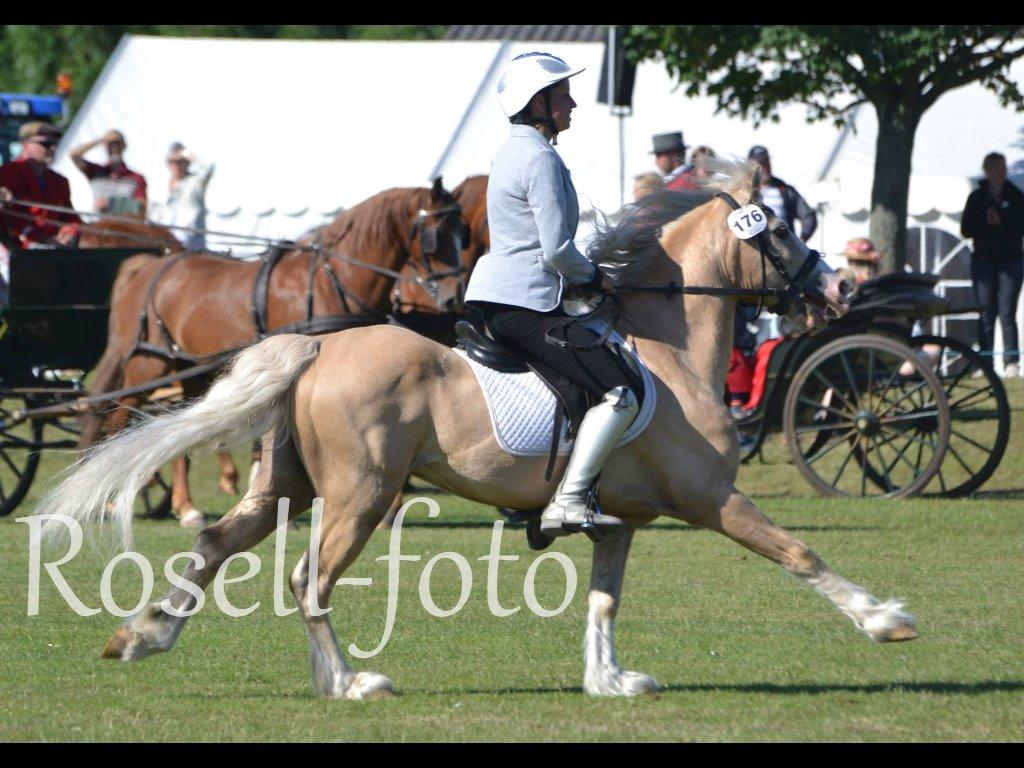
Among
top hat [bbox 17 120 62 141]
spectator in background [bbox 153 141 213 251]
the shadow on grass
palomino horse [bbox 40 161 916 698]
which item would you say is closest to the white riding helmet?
palomino horse [bbox 40 161 916 698]

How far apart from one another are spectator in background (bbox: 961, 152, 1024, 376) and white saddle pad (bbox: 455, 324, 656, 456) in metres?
10.2

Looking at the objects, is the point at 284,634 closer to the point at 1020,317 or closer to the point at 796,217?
the point at 796,217

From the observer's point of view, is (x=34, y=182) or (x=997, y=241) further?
(x=997, y=241)

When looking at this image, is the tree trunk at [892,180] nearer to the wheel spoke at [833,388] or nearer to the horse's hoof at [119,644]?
the wheel spoke at [833,388]

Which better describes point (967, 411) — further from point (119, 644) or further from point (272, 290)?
point (119, 644)

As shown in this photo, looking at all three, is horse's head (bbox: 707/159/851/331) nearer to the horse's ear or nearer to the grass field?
the grass field

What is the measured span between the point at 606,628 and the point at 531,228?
157 cm

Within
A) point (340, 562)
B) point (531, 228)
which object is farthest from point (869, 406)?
point (340, 562)

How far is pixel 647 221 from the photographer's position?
6789 mm

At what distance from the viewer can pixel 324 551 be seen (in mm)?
6039

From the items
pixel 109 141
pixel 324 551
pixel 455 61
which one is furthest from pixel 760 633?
pixel 455 61

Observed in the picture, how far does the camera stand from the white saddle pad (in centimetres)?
610

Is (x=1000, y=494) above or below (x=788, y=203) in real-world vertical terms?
below
